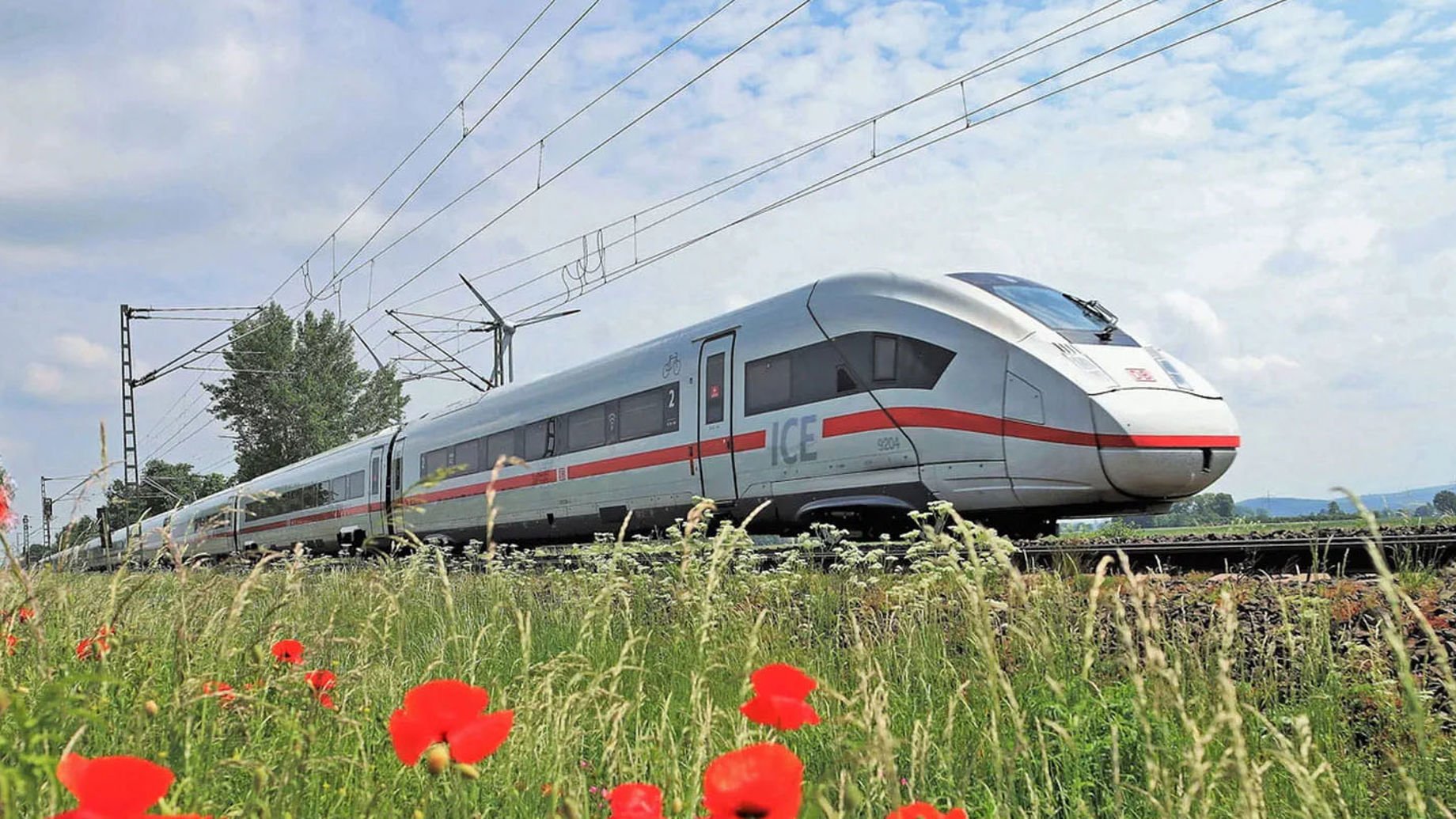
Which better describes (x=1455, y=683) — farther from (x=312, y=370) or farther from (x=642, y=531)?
(x=312, y=370)

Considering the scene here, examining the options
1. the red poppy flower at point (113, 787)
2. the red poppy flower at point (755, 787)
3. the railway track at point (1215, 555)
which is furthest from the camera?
the railway track at point (1215, 555)

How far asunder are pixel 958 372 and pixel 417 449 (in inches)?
463

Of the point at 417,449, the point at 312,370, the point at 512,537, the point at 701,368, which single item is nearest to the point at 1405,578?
the point at 701,368

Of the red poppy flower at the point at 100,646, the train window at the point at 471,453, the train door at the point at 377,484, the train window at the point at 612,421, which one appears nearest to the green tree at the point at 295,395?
the train door at the point at 377,484

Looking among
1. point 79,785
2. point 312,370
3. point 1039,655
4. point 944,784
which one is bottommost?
point 944,784

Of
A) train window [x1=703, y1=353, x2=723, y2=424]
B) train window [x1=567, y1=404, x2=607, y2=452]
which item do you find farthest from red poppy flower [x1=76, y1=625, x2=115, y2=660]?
train window [x1=567, y1=404, x2=607, y2=452]

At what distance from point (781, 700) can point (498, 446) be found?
559 inches

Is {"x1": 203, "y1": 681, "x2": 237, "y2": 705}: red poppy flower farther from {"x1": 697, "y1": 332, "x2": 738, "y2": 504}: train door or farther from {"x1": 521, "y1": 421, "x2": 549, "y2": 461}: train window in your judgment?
{"x1": 521, "y1": 421, "x2": 549, "y2": 461}: train window

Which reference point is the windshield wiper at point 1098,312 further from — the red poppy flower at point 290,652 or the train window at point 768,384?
the red poppy flower at point 290,652

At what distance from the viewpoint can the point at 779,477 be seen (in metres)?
9.88

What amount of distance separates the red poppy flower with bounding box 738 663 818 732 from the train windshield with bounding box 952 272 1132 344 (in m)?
7.93

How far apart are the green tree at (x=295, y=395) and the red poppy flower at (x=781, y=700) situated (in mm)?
52265

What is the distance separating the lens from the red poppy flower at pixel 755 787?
3.21 feet

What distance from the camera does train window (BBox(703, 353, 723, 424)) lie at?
1073 cm
